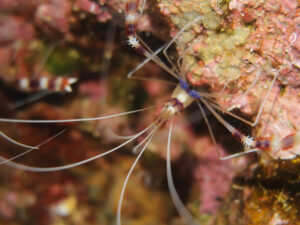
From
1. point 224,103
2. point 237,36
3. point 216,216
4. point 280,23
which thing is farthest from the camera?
point 216,216

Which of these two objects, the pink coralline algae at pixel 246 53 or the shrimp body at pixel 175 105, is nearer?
the pink coralline algae at pixel 246 53

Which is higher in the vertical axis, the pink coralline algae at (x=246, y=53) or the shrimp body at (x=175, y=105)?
the pink coralline algae at (x=246, y=53)

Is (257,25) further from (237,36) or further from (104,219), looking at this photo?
(104,219)

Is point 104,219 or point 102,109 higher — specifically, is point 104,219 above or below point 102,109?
below

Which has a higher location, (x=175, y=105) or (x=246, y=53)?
(x=246, y=53)

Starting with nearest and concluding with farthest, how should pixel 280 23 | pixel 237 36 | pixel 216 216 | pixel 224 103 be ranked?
pixel 280 23 → pixel 237 36 → pixel 224 103 → pixel 216 216

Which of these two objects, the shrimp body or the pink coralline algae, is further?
the shrimp body

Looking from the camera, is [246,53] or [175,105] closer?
[246,53]

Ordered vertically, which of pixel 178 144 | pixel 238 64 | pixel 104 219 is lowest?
pixel 104 219

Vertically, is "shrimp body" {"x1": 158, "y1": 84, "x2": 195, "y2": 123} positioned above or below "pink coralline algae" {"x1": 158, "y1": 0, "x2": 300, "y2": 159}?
below

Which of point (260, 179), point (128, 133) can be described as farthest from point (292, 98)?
point (128, 133)

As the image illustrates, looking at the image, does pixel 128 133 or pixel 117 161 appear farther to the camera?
pixel 117 161
